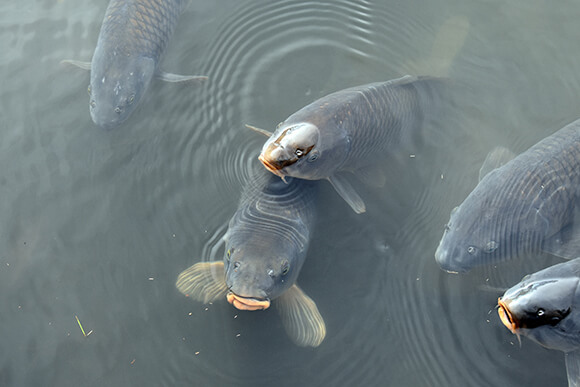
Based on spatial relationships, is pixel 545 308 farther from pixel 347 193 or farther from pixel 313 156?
pixel 313 156

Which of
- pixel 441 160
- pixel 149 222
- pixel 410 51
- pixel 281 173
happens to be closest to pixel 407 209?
pixel 441 160

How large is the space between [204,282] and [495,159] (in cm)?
241

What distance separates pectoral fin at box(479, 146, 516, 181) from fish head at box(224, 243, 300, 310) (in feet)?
5.70

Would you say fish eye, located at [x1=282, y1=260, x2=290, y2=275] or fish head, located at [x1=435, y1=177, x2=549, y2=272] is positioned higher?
fish head, located at [x1=435, y1=177, x2=549, y2=272]

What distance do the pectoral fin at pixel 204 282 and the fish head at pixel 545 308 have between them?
1.83 metres

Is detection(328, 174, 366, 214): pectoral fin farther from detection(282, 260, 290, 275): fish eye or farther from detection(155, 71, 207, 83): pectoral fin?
detection(155, 71, 207, 83): pectoral fin

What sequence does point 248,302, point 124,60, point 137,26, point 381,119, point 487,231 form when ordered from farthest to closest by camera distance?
point 137,26 < point 124,60 < point 381,119 < point 487,231 < point 248,302

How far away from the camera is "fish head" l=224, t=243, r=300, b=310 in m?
3.19

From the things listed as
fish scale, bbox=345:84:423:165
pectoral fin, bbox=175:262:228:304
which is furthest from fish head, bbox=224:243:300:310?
fish scale, bbox=345:84:423:165

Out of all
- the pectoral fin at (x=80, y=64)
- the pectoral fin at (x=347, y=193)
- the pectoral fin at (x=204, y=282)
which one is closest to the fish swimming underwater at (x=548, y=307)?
the pectoral fin at (x=347, y=193)

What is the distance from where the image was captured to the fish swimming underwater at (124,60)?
4.03 metres

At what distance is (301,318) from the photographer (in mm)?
3543

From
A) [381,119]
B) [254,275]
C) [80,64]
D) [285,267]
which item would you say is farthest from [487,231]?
[80,64]

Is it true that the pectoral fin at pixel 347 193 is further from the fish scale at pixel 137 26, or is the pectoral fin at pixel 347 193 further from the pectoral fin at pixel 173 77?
the fish scale at pixel 137 26
